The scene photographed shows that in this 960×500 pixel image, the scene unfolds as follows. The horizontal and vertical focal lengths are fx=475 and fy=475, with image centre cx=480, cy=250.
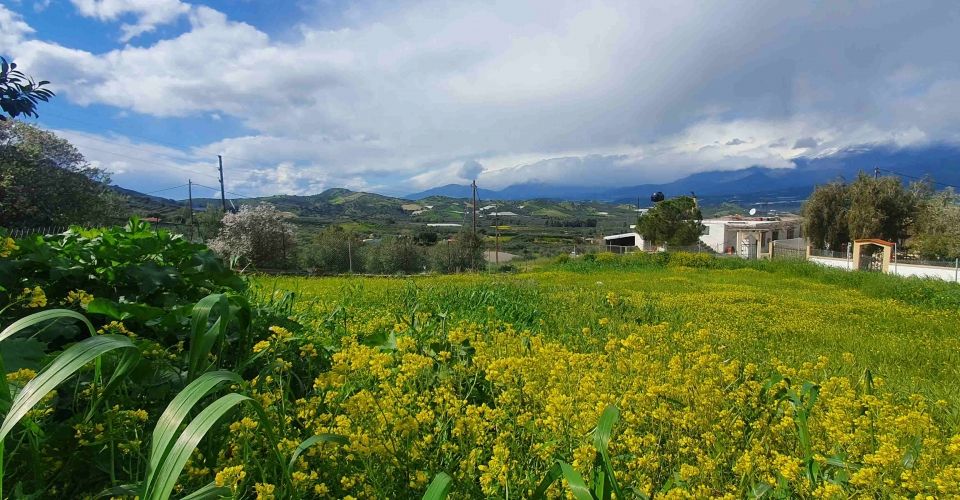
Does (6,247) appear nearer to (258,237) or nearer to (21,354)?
(21,354)

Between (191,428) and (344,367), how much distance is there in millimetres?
854

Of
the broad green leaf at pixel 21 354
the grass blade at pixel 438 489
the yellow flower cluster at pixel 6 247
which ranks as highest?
the yellow flower cluster at pixel 6 247

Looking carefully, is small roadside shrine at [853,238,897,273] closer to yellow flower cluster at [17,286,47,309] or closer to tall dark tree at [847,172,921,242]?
tall dark tree at [847,172,921,242]

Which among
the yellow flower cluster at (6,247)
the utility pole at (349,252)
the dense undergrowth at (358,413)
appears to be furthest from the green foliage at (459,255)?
the yellow flower cluster at (6,247)

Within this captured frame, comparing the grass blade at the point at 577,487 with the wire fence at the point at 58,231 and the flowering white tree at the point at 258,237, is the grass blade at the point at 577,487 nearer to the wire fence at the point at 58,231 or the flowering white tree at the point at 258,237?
the wire fence at the point at 58,231

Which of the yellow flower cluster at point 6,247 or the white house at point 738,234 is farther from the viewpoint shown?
the white house at point 738,234

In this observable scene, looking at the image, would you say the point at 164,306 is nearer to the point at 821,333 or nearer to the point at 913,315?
the point at 821,333

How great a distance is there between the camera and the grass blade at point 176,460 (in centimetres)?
86

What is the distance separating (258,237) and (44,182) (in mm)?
9526

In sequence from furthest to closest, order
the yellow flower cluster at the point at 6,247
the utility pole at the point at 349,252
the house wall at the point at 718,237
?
the house wall at the point at 718,237 < the utility pole at the point at 349,252 < the yellow flower cluster at the point at 6,247

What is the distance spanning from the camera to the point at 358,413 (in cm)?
170

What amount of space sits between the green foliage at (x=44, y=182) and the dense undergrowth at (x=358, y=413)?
21808 millimetres

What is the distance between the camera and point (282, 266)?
92.8 ft

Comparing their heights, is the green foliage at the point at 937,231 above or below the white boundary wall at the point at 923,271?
above
